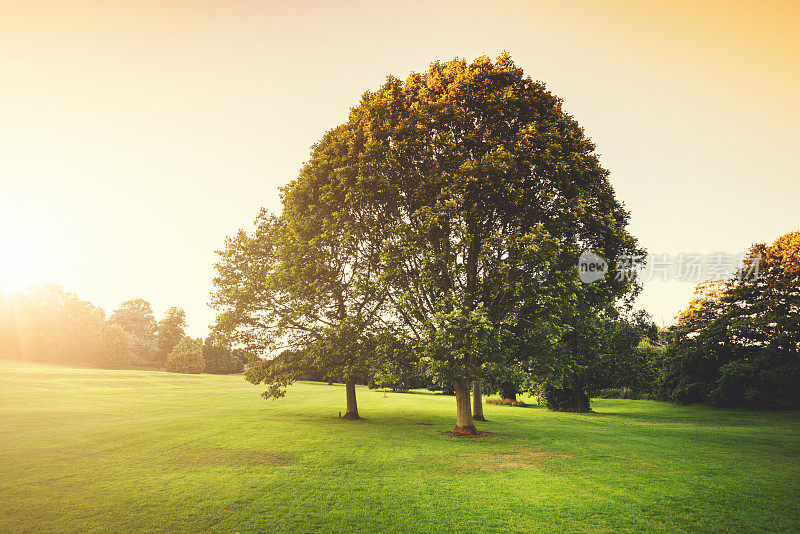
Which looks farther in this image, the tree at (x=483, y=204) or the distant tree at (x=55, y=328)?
the distant tree at (x=55, y=328)

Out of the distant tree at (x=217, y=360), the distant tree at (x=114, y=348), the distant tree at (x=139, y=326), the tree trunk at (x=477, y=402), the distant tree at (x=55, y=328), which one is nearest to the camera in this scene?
the tree trunk at (x=477, y=402)

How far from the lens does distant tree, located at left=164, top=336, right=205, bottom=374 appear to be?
97062 mm

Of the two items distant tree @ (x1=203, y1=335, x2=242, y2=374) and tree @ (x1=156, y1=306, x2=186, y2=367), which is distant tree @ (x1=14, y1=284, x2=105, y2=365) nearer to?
distant tree @ (x1=203, y1=335, x2=242, y2=374)

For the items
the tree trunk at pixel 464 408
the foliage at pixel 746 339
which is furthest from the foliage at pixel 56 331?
the foliage at pixel 746 339

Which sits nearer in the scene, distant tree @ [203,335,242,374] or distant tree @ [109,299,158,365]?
distant tree @ [203,335,242,374]

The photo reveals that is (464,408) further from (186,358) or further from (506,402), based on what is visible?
(186,358)

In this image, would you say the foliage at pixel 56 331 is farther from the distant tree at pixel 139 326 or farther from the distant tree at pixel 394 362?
the distant tree at pixel 394 362

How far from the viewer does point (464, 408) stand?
24078 mm

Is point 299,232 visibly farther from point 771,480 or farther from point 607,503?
point 771,480

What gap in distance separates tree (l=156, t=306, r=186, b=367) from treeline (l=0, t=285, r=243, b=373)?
0.85 ft

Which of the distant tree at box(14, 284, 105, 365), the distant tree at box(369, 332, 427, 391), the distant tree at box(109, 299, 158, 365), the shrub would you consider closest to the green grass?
the distant tree at box(369, 332, 427, 391)

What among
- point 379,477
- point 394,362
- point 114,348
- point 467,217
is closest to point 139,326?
point 114,348

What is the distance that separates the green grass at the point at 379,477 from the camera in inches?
401

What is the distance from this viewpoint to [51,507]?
1076 centimetres
